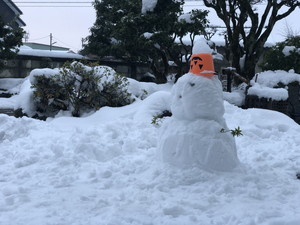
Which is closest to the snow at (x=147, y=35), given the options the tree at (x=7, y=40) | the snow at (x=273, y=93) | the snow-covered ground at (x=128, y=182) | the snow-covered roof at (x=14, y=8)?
the snow at (x=273, y=93)

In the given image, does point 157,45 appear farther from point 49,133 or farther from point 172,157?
point 172,157

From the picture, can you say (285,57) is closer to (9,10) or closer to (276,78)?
(276,78)

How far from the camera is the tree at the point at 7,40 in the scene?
14.2 m

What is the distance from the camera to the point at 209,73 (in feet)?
14.1

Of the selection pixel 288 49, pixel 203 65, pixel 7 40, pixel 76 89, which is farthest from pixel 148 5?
pixel 203 65

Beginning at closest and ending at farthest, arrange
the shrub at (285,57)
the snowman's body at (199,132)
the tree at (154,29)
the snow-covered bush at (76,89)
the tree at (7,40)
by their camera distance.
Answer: the snowman's body at (199,132) → the snow-covered bush at (76,89) → the shrub at (285,57) → the tree at (154,29) → the tree at (7,40)

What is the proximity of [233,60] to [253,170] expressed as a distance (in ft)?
28.0

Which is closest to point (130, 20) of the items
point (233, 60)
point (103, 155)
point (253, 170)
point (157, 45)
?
point (157, 45)

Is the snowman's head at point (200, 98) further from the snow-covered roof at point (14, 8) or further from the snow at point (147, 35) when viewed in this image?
the snow-covered roof at point (14, 8)

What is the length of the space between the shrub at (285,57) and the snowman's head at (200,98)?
315 inches

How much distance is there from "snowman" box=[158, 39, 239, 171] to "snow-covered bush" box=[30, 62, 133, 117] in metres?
4.26

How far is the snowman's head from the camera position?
4.23 metres

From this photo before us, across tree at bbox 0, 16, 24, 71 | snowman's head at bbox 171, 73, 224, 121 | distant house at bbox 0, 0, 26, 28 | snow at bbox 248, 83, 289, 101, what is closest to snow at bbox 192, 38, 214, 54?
snowman's head at bbox 171, 73, 224, 121

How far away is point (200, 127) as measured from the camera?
13.8 ft
